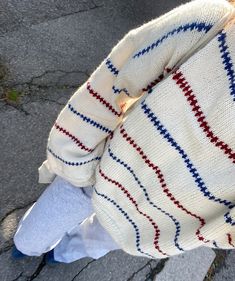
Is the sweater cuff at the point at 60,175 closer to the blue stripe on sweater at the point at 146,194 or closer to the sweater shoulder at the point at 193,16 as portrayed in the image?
the blue stripe on sweater at the point at 146,194

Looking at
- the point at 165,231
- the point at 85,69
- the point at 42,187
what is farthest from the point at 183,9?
the point at 85,69

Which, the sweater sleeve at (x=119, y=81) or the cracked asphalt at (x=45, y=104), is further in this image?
the cracked asphalt at (x=45, y=104)

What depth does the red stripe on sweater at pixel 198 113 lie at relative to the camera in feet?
3.08

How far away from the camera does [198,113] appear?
0.94m

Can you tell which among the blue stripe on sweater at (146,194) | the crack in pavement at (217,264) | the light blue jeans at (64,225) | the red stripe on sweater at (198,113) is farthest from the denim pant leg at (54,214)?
the crack in pavement at (217,264)

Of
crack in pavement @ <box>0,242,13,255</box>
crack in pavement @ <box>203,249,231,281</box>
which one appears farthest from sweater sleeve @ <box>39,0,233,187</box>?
crack in pavement @ <box>203,249,231,281</box>

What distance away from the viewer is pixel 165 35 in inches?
36.9

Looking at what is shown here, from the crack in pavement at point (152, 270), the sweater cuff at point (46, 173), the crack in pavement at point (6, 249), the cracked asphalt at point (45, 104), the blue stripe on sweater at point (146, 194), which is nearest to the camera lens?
the blue stripe on sweater at point (146, 194)

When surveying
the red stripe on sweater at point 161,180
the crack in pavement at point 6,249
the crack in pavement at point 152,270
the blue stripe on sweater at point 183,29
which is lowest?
the crack in pavement at point 6,249

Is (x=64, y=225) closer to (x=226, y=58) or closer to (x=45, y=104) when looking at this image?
(x=226, y=58)

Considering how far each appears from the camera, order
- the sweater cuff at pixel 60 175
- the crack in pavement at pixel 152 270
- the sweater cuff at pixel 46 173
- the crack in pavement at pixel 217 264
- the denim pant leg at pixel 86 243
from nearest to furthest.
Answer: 1. the sweater cuff at pixel 60 175
2. the sweater cuff at pixel 46 173
3. the denim pant leg at pixel 86 243
4. the crack in pavement at pixel 152 270
5. the crack in pavement at pixel 217 264

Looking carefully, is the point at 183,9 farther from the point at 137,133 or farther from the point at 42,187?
the point at 42,187

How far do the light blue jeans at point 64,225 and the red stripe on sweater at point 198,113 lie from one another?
488 millimetres

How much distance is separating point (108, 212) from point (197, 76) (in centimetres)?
52
